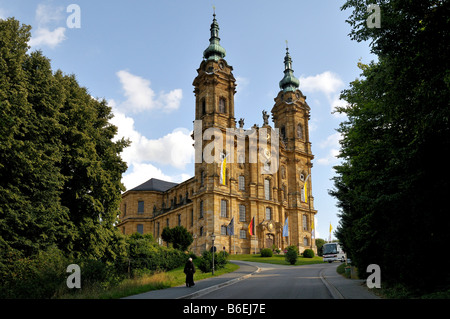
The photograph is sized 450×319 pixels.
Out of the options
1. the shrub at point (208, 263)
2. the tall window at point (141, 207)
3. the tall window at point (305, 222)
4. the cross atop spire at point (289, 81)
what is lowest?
the shrub at point (208, 263)

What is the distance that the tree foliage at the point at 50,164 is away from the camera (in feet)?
62.4

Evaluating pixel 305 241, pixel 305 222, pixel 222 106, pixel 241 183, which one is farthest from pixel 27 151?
pixel 305 222

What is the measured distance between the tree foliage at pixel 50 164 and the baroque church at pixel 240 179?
988 inches

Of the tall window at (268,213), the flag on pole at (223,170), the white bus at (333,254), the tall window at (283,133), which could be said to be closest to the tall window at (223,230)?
the flag on pole at (223,170)

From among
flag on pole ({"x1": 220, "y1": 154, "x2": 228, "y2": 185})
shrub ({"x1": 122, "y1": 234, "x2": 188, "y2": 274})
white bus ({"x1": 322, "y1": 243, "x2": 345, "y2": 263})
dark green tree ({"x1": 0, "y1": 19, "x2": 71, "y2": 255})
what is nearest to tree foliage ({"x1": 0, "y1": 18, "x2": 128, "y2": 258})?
dark green tree ({"x1": 0, "y1": 19, "x2": 71, "y2": 255})

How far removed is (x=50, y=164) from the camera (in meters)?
21.0

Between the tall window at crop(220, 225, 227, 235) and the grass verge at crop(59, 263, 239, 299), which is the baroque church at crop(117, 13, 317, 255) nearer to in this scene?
the tall window at crop(220, 225, 227, 235)

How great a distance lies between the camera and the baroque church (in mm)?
56188

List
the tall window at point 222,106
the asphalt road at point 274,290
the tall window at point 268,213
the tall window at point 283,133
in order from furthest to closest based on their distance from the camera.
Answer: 1. the tall window at point 283,133
2. the tall window at point 268,213
3. the tall window at point 222,106
4. the asphalt road at point 274,290

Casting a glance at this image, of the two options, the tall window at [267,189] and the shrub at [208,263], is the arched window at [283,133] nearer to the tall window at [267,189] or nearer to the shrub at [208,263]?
the tall window at [267,189]

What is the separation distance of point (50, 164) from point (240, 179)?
4205 cm

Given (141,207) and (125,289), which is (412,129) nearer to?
(125,289)

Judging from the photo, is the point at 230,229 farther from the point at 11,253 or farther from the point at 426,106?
the point at 426,106
